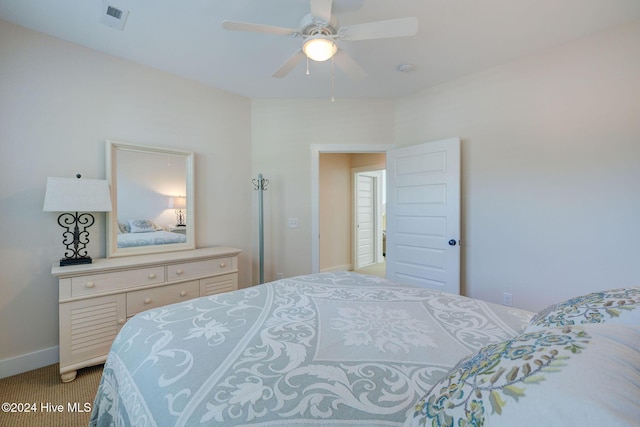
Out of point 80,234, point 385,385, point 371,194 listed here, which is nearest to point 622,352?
point 385,385

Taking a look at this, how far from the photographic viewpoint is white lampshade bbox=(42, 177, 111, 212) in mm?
2096

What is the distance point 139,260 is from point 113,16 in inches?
73.7

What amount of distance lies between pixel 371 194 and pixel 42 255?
17.4ft

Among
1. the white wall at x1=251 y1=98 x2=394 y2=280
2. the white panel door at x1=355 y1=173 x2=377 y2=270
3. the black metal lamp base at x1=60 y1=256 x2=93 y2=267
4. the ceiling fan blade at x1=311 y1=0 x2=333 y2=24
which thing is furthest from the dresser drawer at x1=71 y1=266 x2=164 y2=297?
the white panel door at x1=355 y1=173 x2=377 y2=270

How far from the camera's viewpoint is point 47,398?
1901 millimetres

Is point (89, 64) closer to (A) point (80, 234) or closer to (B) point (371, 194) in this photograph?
(A) point (80, 234)

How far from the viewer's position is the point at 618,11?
2035 millimetres

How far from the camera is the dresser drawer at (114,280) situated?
6.88 ft

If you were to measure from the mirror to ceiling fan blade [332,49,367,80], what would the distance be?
74.6 inches

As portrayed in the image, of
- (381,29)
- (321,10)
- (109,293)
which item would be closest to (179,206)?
(109,293)

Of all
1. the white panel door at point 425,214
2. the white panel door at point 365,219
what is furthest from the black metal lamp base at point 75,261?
the white panel door at point 365,219

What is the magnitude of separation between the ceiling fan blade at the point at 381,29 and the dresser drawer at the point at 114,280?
2.34 m

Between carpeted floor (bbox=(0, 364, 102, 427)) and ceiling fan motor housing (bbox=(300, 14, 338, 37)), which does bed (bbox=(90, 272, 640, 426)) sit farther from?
ceiling fan motor housing (bbox=(300, 14, 338, 37))

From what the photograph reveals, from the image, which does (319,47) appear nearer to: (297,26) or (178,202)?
(297,26)
